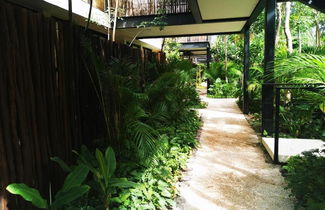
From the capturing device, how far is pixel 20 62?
6.05 ft

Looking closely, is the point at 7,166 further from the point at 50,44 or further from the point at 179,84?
the point at 179,84

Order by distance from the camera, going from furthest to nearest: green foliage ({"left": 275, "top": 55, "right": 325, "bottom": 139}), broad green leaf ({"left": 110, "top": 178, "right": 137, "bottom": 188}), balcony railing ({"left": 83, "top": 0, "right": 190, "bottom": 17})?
balcony railing ({"left": 83, "top": 0, "right": 190, "bottom": 17}), green foliage ({"left": 275, "top": 55, "right": 325, "bottom": 139}), broad green leaf ({"left": 110, "top": 178, "right": 137, "bottom": 188})

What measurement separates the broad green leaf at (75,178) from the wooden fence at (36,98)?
378mm

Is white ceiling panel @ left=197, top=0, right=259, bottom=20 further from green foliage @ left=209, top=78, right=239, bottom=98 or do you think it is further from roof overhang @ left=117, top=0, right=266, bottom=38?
green foliage @ left=209, top=78, right=239, bottom=98

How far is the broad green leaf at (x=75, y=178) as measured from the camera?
1.79 metres

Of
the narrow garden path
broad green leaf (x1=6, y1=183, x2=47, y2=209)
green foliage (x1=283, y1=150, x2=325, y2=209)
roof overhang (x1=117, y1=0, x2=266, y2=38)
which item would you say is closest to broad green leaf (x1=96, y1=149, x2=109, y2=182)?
broad green leaf (x1=6, y1=183, x2=47, y2=209)

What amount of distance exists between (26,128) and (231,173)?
93.5 inches

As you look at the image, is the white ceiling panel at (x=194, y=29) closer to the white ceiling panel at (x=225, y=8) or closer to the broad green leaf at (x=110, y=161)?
the white ceiling panel at (x=225, y=8)

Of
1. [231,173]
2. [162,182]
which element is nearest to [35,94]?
[162,182]

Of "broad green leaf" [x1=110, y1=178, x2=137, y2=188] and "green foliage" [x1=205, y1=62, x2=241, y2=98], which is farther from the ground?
"green foliage" [x1=205, y1=62, x2=241, y2=98]

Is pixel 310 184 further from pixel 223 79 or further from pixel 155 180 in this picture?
pixel 223 79

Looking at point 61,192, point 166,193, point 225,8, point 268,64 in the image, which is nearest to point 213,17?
point 225,8

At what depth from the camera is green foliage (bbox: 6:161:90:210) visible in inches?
61.6

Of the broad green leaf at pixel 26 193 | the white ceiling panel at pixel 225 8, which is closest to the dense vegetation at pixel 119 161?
the broad green leaf at pixel 26 193
